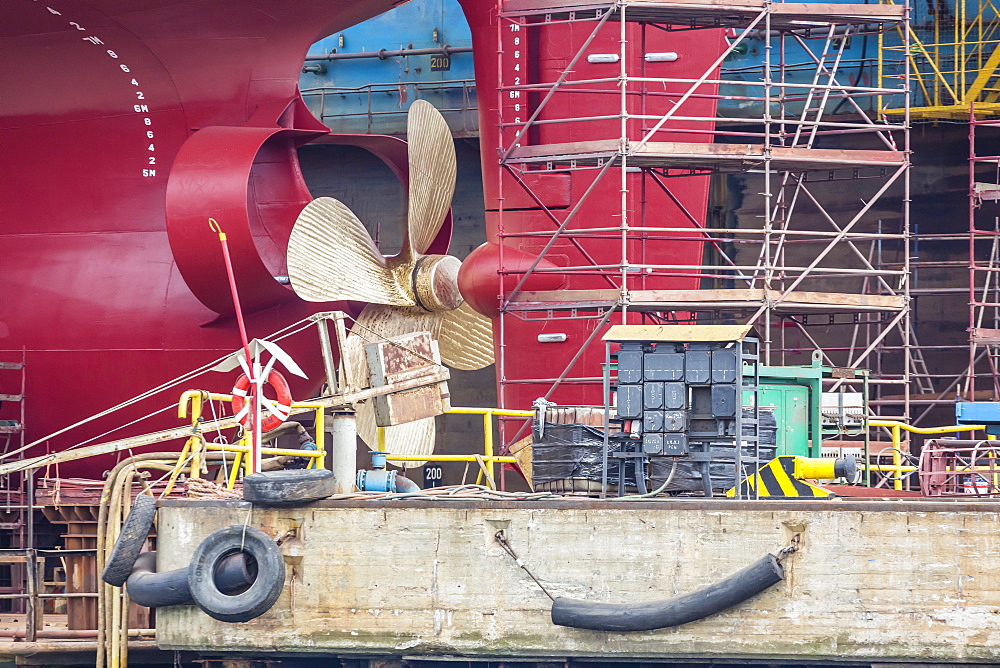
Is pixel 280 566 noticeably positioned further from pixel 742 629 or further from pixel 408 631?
pixel 742 629

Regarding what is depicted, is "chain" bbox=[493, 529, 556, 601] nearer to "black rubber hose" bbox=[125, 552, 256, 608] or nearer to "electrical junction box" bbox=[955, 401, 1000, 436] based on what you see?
"black rubber hose" bbox=[125, 552, 256, 608]

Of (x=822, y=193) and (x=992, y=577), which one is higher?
(x=822, y=193)

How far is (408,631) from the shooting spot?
11539mm

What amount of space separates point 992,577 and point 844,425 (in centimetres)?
499

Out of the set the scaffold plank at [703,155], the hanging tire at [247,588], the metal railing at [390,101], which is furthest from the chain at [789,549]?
the metal railing at [390,101]

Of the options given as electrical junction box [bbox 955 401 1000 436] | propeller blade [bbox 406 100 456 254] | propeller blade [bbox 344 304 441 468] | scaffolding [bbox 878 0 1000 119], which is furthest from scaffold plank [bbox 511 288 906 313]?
scaffolding [bbox 878 0 1000 119]

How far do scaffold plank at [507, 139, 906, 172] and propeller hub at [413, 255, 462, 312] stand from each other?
285 cm

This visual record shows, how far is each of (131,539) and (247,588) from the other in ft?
4.21

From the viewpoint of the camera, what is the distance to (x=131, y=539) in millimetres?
12078

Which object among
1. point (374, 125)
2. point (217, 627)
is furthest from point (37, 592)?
point (374, 125)

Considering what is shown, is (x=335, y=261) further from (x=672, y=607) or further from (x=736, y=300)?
(x=672, y=607)

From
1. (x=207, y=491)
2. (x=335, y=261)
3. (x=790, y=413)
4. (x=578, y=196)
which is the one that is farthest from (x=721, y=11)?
(x=207, y=491)

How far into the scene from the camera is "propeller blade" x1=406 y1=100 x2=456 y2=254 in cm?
1847

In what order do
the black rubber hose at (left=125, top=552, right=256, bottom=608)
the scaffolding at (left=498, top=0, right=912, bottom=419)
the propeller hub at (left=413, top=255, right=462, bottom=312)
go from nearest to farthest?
1. the black rubber hose at (left=125, top=552, right=256, bottom=608)
2. the scaffolding at (left=498, top=0, right=912, bottom=419)
3. the propeller hub at (left=413, top=255, right=462, bottom=312)
